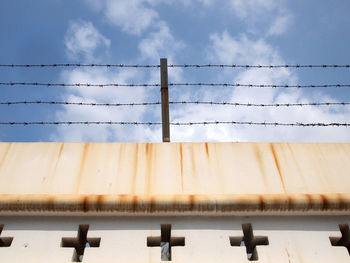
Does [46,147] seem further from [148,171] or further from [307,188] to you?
[307,188]

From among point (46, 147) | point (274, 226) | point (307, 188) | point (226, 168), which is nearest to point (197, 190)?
point (226, 168)

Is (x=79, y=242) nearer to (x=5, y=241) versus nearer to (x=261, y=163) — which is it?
(x=5, y=241)

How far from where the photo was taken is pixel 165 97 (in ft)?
9.71

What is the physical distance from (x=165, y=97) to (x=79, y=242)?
4.67ft

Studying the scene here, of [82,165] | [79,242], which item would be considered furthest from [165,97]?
[79,242]

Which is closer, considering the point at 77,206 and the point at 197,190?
the point at 77,206

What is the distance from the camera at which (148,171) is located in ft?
7.93

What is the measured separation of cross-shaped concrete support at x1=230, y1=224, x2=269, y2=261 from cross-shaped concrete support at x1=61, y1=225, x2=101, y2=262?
890 millimetres

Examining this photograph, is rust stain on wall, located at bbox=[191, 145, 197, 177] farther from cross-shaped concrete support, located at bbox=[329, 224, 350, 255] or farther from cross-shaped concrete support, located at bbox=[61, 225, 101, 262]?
cross-shaped concrete support, located at bbox=[329, 224, 350, 255]

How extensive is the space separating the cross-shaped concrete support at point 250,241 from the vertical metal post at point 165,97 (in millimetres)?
959

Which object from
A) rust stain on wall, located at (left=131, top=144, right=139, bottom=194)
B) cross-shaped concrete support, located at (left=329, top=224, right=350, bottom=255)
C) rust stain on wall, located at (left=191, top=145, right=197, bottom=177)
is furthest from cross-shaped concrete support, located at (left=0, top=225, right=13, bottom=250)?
cross-shaped concrete support, located at (left=329, top=224, right=350, bottom=255)

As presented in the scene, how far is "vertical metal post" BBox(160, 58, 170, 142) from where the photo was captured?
277 cm

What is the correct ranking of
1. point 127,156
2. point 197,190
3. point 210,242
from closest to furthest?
point 210,242 < point 197,190 < point 127,156

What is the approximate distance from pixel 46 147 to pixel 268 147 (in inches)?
68.0
